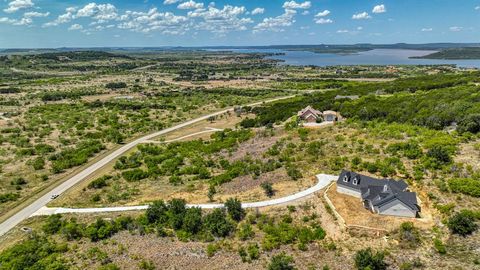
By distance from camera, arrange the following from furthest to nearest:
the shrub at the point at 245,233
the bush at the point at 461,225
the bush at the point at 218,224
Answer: the bush at the point at 218,224, the shrub at the point at 245,233, the bush at the point at 461,225

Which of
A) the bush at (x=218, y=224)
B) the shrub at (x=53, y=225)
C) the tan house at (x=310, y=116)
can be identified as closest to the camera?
the bush at (x=218, y=224)

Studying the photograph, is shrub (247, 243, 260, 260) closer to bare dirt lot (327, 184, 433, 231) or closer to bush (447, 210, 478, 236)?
bare dirt lot (327, 184, 433, 231)

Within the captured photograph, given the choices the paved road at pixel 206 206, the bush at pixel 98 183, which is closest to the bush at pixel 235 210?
the paved road at pixel 206 206

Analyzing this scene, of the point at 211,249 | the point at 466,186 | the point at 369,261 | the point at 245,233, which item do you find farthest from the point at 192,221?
the point at 466,186

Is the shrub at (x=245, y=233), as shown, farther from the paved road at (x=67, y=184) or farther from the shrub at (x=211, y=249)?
the paved road at (x=67, y=184)

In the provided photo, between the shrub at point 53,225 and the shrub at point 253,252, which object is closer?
the shrub at point 253,252

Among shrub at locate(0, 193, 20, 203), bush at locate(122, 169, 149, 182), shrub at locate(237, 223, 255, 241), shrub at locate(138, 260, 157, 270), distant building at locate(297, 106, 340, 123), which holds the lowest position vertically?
shrub at locate(138, 260, 157, 270)

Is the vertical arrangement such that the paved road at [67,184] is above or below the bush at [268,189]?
below

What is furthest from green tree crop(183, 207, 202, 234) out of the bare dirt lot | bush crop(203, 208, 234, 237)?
the bare dirt lot
